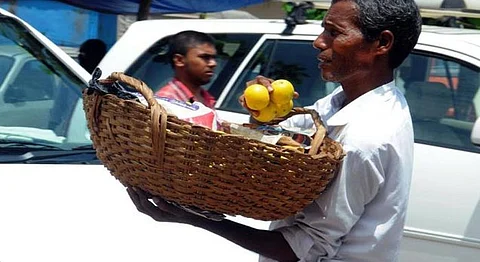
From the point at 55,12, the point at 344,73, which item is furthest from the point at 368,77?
the point at 55,12

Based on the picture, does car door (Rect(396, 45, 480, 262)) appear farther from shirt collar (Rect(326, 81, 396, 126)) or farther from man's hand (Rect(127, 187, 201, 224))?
man's hand (Rect(127, 187, 201, 224))

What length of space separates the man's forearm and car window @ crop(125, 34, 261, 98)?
9.01 feet

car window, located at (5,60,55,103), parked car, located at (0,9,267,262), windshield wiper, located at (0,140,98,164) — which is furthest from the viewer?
car window, located at (5,60,55,103)

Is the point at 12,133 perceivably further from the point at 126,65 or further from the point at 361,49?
the point at 361,49

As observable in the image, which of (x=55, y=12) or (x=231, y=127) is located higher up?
(x=231, y=127)

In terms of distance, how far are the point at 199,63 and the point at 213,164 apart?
2.71m

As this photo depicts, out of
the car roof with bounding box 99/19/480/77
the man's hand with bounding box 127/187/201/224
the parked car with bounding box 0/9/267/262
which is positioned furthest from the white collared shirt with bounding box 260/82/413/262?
the car roof with bounding box 99/19/480/77

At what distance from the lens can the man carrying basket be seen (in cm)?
204

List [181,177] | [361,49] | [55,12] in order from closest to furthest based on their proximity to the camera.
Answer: [181,177] < [361,49] < [55,12]

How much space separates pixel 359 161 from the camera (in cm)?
202

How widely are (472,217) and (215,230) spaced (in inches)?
88.3

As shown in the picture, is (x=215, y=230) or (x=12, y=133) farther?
(x=12, y=133)

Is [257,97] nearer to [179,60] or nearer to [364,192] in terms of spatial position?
[364,192]

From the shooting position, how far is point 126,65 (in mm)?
5258
